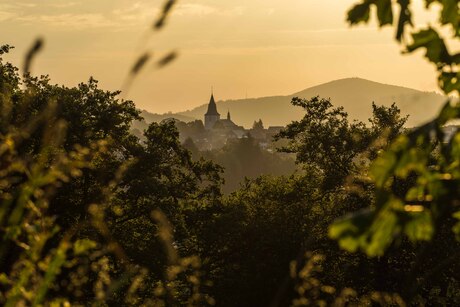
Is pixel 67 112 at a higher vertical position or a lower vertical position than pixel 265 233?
higher

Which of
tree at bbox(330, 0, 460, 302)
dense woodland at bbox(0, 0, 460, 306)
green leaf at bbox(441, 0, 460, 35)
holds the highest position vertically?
green leaf at bbox(441, 0, 460, 35)

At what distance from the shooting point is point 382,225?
1.89m

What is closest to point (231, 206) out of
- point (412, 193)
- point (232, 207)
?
point (232, 207)

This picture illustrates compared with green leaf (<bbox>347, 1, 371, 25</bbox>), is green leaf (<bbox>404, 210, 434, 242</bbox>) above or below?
below

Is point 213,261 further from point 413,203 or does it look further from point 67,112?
point 413,203

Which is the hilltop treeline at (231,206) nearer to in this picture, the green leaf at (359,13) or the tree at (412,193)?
the green leaf at (359,13)

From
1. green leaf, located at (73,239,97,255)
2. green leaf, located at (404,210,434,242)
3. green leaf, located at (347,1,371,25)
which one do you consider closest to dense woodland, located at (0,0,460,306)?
green leaf, located at (73,239,97,255)

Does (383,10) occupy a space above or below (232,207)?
above

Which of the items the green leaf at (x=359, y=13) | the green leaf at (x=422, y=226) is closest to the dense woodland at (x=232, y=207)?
the green leaf at (x=359, y=13)

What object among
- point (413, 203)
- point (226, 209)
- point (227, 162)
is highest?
point (413, 203)

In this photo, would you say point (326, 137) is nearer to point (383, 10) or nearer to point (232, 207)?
point (232, 207)

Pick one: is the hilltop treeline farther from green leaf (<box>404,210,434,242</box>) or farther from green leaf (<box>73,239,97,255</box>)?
green leaf (<box>404,210,434,242</box>)

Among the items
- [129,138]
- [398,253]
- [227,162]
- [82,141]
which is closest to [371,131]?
[398,253]

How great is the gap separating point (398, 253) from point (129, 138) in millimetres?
12475
